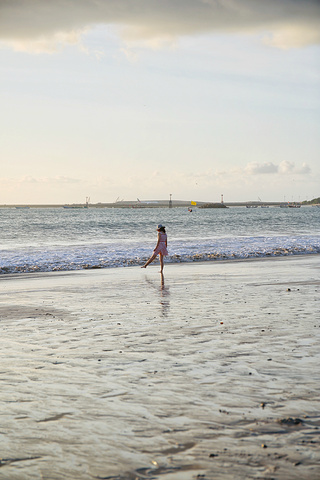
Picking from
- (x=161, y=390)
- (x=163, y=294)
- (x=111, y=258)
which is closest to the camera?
(x=161, y=390)

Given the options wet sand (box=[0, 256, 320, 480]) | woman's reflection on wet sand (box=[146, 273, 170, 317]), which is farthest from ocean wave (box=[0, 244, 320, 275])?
wet sand (box=[0, 256, 320, 480])

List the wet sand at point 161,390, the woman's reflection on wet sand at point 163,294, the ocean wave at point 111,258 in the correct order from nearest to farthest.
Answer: the wet sand at point 161,390 < the woman's reflection on wet sand at point 163,294 < the ocean wave at point 111,258

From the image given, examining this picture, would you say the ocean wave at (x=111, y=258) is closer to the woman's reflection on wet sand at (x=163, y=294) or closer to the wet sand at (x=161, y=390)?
the woman's reflection on wet sand at (x=163, y=294)

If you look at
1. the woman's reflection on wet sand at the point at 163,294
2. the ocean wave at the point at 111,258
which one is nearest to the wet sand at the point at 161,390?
the woman's reflection on wet sand at the point at 163,294

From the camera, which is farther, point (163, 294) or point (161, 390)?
point (163, 294)

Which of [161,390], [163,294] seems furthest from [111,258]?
[161,390]

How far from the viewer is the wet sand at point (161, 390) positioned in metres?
4.21

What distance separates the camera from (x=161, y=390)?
5.90 metres

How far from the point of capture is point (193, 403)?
216 inches

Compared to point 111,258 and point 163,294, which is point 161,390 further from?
point 111,258

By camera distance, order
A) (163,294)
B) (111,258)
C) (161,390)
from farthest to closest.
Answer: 1. (111,258)
2. (163,294)
3. (161,390)

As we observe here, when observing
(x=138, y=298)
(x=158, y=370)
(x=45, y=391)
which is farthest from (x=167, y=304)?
(x=45, y=391)

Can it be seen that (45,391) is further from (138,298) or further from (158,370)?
(138,298)

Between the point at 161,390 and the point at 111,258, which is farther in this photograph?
the point at 111,258
